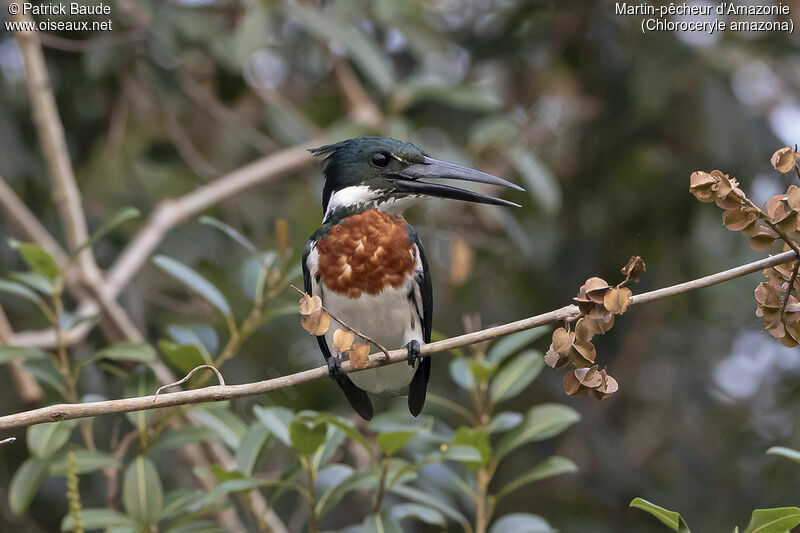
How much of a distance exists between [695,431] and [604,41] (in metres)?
2.08

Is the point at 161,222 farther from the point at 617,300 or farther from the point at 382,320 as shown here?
the point at 617,300

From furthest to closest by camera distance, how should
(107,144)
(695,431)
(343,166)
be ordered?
1. (695,431)
2. (107,144)
3. (343,166)

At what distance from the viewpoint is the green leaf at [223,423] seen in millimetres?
2438

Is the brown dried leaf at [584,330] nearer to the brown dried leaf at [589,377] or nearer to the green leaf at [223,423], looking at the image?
the brown dried leaf at [589,377]

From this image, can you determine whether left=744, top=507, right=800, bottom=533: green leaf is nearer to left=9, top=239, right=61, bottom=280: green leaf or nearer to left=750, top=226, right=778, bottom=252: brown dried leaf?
left=750, top=226, right=778, bottom=252: brown dried leaf

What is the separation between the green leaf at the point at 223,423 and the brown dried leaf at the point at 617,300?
1370 mm

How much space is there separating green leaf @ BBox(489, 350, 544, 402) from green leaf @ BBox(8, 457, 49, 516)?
1.15 m

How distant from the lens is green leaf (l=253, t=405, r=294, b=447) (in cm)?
222

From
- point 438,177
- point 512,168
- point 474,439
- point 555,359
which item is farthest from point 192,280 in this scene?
point 512,168

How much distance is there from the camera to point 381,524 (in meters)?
2.17

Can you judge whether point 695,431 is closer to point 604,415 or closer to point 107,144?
point 604,415

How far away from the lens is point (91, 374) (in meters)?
3.48

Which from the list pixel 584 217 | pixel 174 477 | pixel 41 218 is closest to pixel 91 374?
pixel 174 477

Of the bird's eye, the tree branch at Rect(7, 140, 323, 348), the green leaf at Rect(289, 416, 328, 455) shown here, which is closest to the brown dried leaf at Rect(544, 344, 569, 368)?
the green leaf at Rect(289, 416, 328, 455)
